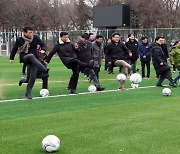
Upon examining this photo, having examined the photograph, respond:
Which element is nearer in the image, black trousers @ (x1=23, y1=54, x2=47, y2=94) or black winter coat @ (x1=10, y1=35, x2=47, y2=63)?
black trousers @ (x1=23, y1=54, x2=47, y2=94)

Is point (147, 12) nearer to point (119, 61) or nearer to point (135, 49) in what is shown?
point (135, 49)

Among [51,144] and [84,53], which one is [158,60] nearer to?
[84,53]

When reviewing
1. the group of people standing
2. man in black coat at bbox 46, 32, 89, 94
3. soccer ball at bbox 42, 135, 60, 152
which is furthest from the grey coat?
soccer ball at bbox 42, 135, 60, 152

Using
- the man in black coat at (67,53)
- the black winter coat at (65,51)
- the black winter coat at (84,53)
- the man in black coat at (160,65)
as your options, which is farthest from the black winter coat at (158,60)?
the black winter coat at (65,51)

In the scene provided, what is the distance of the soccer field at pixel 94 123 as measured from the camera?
6.14 meters

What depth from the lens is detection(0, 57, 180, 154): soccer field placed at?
20.2 feet

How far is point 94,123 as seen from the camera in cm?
775

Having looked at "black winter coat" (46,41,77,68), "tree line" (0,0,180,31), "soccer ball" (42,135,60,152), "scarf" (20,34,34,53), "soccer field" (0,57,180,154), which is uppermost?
"tree line" (0,0,180,31)

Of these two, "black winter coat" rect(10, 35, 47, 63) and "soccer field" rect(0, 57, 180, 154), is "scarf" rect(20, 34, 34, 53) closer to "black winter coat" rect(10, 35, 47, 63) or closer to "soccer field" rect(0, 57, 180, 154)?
"black winter coat" rect(10, 35, 47, 63)

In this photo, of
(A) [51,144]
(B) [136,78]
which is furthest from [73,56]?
(A) [51,144]

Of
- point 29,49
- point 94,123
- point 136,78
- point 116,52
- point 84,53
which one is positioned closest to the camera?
point 94,123

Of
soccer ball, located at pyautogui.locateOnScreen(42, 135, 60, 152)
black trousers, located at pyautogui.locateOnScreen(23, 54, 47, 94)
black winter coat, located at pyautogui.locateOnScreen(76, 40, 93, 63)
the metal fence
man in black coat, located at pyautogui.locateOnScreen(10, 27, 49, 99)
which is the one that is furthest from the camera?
the metal fence

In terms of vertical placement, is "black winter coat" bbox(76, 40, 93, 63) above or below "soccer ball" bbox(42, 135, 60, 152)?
above

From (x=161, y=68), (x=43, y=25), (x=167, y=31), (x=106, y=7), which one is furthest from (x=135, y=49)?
(x=43, y=25)
